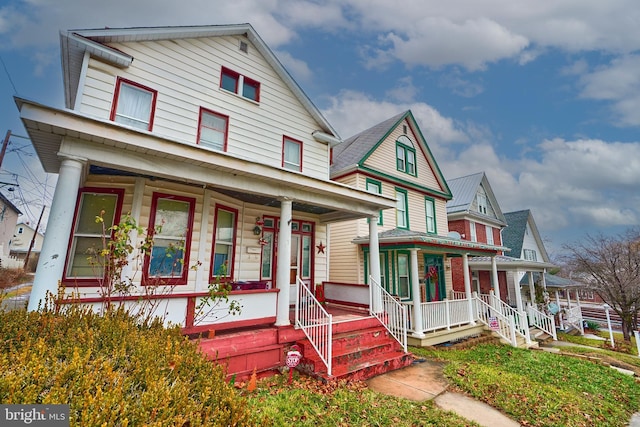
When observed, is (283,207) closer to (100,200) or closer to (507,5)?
(100,200)

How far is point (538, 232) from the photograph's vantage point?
83.9ft

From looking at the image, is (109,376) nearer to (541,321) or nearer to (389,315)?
(389,315)

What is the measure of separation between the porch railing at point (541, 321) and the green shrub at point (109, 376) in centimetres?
1739

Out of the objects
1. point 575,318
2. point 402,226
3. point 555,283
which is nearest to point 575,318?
point 575,318

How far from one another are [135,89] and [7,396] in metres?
7.52

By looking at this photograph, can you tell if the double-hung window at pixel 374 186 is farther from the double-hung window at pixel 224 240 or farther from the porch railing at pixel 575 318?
the porch railing at pixel 575 318

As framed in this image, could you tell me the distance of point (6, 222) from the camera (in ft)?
97.7

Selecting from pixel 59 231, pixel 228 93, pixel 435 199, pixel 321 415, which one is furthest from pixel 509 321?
pixel 59 231

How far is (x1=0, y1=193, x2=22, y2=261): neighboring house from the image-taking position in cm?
2739

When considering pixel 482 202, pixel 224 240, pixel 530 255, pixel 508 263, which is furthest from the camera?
pixel 530 255

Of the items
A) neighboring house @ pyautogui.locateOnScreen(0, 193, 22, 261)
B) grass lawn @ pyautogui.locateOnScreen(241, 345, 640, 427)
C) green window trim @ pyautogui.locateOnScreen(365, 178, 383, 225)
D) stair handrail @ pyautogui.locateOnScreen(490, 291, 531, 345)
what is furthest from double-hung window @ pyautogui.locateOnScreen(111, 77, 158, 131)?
neighboring house @ pyautogui.locateOnScreen(0, 193, 22, 261)

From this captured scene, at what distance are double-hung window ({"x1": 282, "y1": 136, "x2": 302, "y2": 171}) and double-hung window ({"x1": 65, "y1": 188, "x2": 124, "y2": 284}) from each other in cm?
494

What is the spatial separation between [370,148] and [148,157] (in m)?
9.88

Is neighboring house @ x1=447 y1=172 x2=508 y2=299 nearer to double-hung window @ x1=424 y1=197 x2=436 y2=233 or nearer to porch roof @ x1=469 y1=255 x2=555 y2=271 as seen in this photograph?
porch roof @ x1=469 y1=255 x2=555 y2=271
